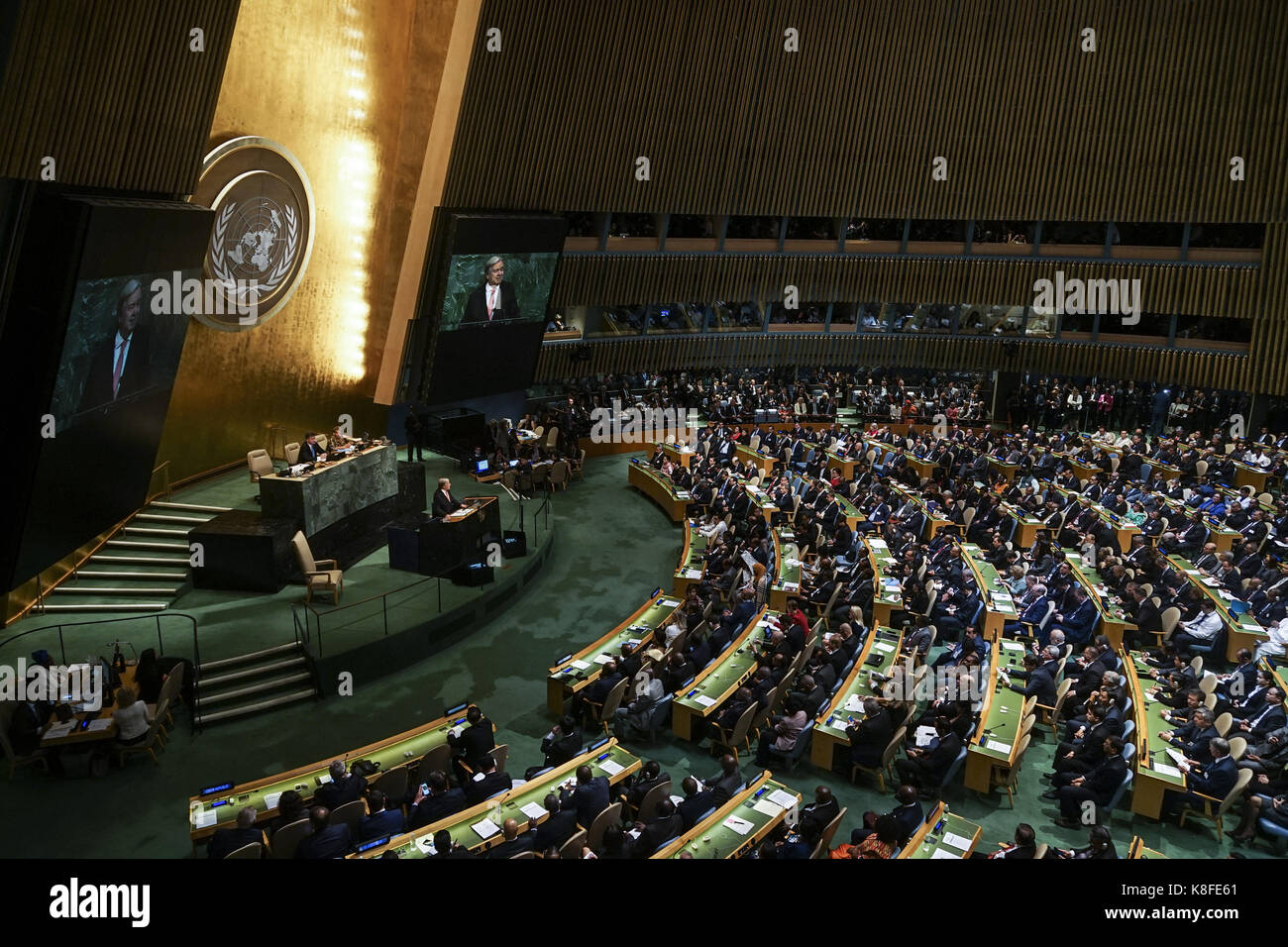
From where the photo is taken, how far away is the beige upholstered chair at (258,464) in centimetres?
1544

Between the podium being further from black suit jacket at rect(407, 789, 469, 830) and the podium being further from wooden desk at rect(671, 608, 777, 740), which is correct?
black suit jacket at rect(407, 789, 469, 830)

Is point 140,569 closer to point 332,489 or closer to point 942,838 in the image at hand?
point 332,489

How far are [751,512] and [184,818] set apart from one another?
10.5 metres

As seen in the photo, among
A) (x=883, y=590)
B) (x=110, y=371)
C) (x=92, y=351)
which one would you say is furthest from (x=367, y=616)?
(x=883, y=590)

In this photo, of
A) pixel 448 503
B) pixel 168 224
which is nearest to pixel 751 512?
pixel 448 503

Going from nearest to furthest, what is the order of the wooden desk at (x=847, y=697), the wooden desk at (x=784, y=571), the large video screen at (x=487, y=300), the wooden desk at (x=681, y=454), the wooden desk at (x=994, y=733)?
the wooden desk at (x=994, y=733) → the wooden desk at (x=847, y=697) → the wooden desk at (x=784, y=571) → the large video screen at (x=487, y=300) → the wooden desk at (x=681, y=454)

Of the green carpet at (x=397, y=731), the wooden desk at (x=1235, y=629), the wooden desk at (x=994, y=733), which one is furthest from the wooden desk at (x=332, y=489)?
the wooden desk at (x=1235, y=629)

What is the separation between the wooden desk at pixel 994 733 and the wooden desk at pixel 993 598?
4.69 ft

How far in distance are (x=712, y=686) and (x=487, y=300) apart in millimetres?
10779

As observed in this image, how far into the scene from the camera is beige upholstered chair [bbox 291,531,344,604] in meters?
12.4

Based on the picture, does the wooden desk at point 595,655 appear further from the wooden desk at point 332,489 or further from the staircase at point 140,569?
the staircase at point 140,569

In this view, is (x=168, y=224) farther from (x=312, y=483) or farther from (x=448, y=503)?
(x=448, y=503)

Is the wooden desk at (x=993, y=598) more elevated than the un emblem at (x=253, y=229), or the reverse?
the un emblem at (x=253, y=229)

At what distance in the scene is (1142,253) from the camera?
2356 centimetres
